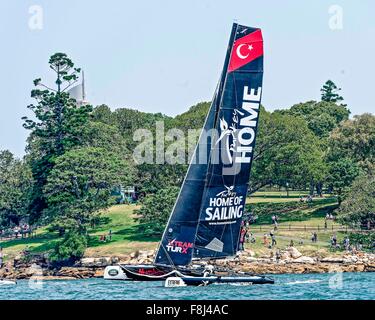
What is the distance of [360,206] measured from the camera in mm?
83188

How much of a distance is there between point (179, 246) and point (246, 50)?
9.25 meters

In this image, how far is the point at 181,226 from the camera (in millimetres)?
54594

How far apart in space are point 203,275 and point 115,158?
117ft

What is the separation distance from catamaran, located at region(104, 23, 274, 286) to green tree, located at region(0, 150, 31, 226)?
4178cm

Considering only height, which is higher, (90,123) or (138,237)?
(90,123)

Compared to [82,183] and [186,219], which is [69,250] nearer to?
[82,183]

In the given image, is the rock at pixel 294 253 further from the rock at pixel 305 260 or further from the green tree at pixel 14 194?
the green tree at pixel 14 194

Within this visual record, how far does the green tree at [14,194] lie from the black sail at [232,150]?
4234cm

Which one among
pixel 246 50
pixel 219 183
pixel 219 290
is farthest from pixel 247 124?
pixel 219 290

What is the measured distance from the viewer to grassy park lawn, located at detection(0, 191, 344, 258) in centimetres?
8212

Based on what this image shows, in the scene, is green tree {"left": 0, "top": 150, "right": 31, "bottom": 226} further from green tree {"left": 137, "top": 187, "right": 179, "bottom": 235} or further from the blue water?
the blue water
